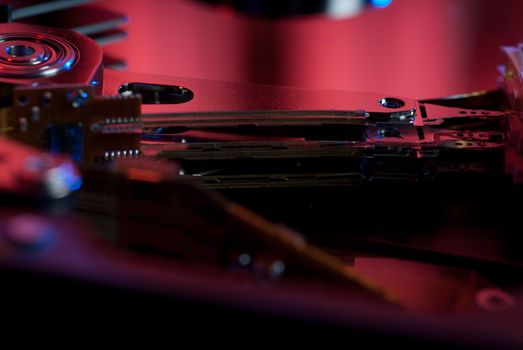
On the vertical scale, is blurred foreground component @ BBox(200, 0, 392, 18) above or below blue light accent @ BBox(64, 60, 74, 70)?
above

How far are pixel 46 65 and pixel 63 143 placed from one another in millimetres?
119

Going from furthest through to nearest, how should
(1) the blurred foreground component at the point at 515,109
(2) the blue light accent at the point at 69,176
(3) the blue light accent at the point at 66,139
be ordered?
(1) the blurred foreground component at the point at 515,109 → (3) the blue light accent at the point at 66,139 → (2) the blue light accent at the point at 69,176

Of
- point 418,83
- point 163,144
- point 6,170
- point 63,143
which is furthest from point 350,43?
point 6,170

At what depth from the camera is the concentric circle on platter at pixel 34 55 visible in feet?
2.15

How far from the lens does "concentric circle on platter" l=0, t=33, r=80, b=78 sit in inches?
25.8

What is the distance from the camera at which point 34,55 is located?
69 centimetres

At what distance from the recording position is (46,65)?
0.67 meters

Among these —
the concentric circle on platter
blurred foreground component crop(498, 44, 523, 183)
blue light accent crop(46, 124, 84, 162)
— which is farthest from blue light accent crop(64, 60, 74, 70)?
blurred foreground component crop(498, 44, 523, 183)

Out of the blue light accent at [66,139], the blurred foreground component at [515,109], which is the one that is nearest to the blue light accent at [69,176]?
the blue light accent at [66,139]

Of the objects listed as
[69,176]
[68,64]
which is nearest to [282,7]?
[68,64]

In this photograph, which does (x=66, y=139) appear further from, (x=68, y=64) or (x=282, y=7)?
(x=282, y=7)

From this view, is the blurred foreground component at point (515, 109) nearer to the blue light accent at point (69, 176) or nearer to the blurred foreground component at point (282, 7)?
the blurred foreground component at point (282, 7)

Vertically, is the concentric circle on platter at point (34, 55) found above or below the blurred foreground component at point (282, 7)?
below

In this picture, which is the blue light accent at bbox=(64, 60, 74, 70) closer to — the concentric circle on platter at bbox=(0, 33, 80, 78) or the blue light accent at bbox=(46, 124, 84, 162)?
the concentric circle on platter at bbox=(0, 33, 80, 78)
